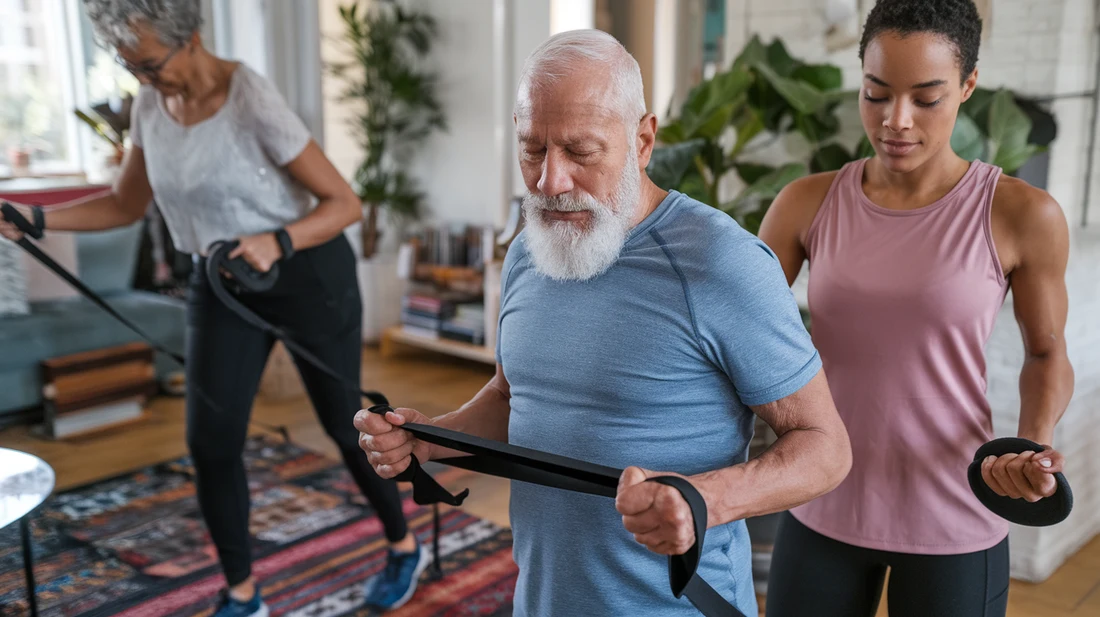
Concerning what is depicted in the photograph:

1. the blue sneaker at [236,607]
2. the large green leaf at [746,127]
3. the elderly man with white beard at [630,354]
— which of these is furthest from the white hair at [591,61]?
the blue sneaker at [236,607]

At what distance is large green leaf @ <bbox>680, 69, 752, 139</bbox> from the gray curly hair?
1.21 m

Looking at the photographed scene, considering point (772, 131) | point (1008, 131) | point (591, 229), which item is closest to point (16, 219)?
point (591, 229)

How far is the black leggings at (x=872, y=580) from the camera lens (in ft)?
4.00

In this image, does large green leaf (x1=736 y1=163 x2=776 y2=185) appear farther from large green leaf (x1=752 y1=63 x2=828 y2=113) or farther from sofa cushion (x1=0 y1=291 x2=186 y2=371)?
sofa cushion (x1=0 y1=291 x2=186 y2=371)

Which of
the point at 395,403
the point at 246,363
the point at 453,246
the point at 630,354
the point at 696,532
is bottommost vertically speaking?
the point at 395,403

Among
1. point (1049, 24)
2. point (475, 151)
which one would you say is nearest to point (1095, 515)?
point (1049, 24)

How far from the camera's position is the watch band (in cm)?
188

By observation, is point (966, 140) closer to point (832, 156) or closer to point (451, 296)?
point (832, 156)

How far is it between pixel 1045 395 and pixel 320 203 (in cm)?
145

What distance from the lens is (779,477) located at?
90cm

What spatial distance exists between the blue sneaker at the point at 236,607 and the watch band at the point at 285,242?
85 centimetres

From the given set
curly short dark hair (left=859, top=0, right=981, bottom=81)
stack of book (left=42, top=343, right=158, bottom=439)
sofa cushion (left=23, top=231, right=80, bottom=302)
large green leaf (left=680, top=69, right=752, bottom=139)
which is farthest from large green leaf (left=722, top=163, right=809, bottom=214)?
sofa cushion (left=23, top=231, right=80, bottom=302)

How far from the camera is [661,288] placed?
96cm

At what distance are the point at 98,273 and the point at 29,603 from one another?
2.60 m
